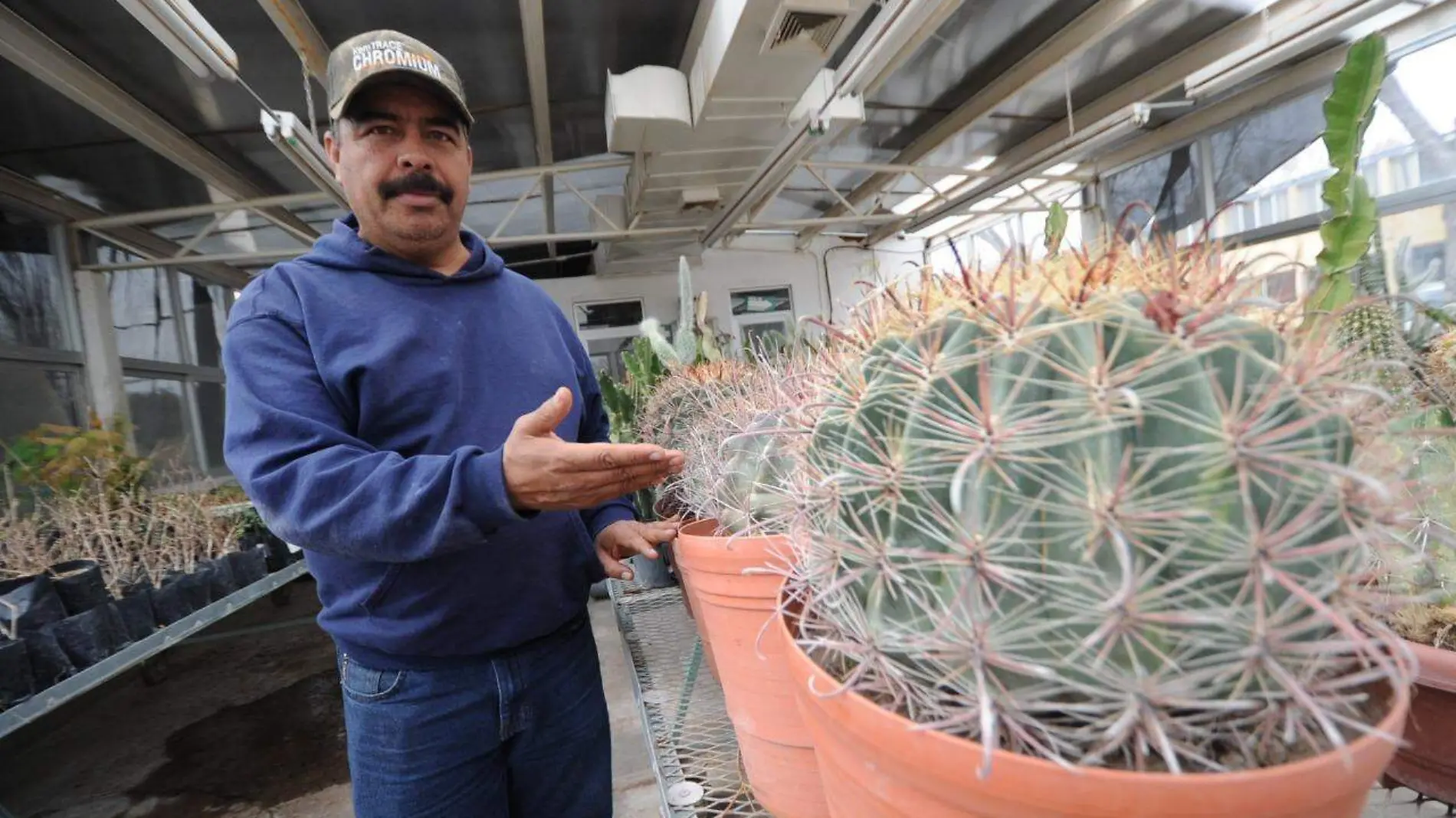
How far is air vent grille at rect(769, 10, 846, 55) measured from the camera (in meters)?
2.28

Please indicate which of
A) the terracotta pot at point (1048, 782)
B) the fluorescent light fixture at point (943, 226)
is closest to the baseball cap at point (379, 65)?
the terracotta pot at point (1048, 782)

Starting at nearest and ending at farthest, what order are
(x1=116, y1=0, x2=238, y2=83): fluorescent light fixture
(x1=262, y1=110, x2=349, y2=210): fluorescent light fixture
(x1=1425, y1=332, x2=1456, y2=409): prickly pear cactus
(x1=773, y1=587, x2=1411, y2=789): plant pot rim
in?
(x1=773, y1=587, x2=1411, y2=789): plant pot rim, (x1=1425, y1=332, x2=1456, y2=409): prickly pear cactus, (x1=116, y1=0, x2=238, y2=83): fluorescent light fixture, (x1=262, y1=110, x2=349, y2=210): fluorescent light fixture

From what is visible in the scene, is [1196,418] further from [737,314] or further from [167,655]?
[737,314]

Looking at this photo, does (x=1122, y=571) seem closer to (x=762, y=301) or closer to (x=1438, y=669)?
(x=1438, y=669)

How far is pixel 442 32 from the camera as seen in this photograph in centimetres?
272

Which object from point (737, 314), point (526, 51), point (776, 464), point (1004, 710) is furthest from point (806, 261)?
point (1004, 710)

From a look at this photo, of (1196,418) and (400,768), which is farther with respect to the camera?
(400,768)

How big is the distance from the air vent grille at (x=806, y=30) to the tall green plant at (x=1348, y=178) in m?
1.73

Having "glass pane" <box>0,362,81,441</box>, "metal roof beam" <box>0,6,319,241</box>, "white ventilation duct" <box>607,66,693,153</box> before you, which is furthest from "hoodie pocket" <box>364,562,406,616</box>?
"glass pane" <box>0,362,81,441</box>

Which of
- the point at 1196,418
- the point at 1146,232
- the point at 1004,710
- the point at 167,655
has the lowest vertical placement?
the point at 167,655

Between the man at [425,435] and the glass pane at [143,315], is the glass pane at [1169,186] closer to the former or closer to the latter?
the man at [425,435]

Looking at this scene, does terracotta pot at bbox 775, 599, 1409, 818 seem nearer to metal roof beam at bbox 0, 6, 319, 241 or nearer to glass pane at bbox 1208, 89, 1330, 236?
metal roof beam at bbox 0, 6, 319, 241

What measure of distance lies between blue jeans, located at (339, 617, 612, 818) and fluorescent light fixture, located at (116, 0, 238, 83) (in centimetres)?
178

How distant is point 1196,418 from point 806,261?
7245 mm
